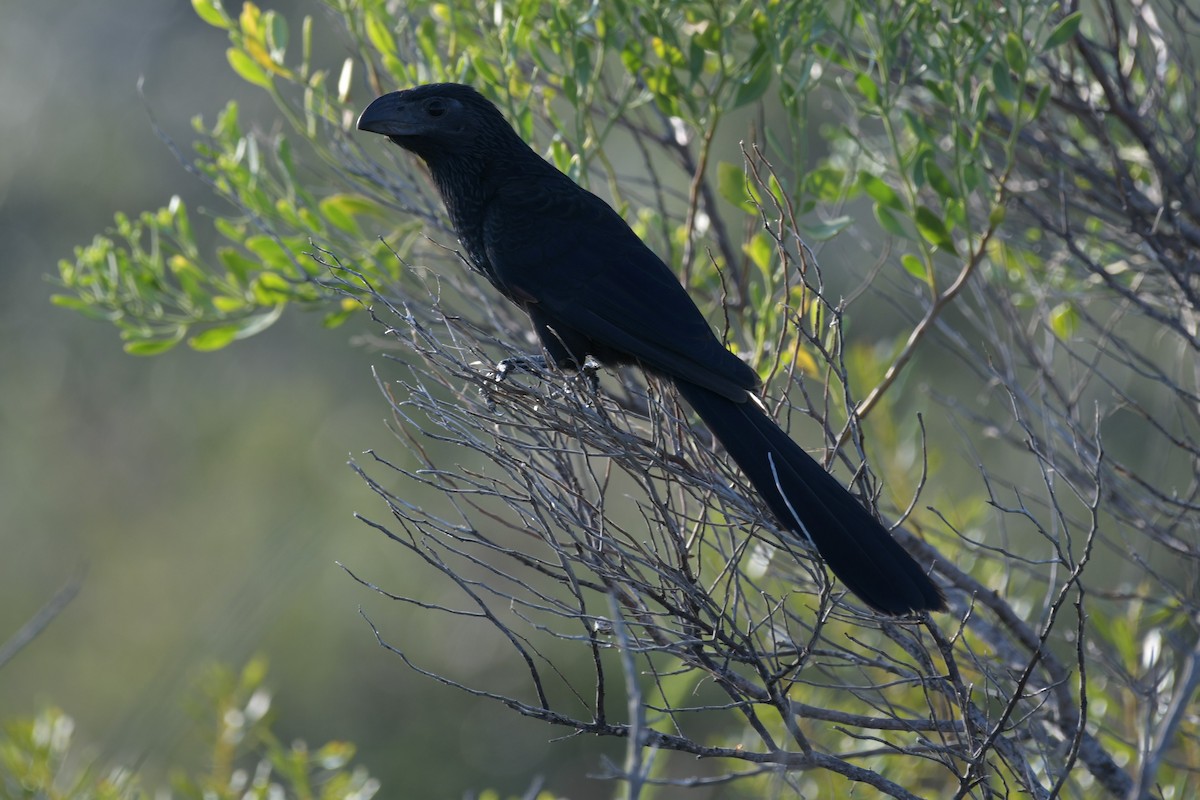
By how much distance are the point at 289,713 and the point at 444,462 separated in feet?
6.14

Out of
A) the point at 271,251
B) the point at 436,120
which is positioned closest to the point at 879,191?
the point at 436,120

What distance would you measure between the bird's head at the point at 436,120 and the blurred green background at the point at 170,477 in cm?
421

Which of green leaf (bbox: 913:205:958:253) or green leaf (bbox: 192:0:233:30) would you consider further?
green leaf (bbox: 192:0:233:30)

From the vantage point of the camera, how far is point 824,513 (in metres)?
2.21

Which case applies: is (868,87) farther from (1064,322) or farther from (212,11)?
(212,11)

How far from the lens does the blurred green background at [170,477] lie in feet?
25.0

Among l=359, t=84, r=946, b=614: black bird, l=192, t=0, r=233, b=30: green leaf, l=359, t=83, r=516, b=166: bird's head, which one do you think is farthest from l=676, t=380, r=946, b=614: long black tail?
l=192, t=0, r=233, b=30: green leaf

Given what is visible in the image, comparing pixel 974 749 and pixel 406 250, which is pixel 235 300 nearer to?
pixel 406 250

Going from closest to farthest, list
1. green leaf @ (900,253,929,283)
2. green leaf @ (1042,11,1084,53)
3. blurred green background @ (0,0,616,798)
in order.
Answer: green leaf @ (1042,11,1084,53)
green leaf @ (900,253,929,283)
blurred green background @ (0,0,616,798)

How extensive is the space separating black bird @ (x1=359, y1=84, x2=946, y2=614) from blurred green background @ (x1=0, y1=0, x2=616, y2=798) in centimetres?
418

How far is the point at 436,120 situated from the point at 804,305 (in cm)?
122

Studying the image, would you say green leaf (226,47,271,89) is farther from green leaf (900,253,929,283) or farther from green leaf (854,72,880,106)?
green leaf (900,253,929,283)

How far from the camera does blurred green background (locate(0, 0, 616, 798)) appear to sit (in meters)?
7.61

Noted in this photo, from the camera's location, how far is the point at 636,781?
4.05 ft
